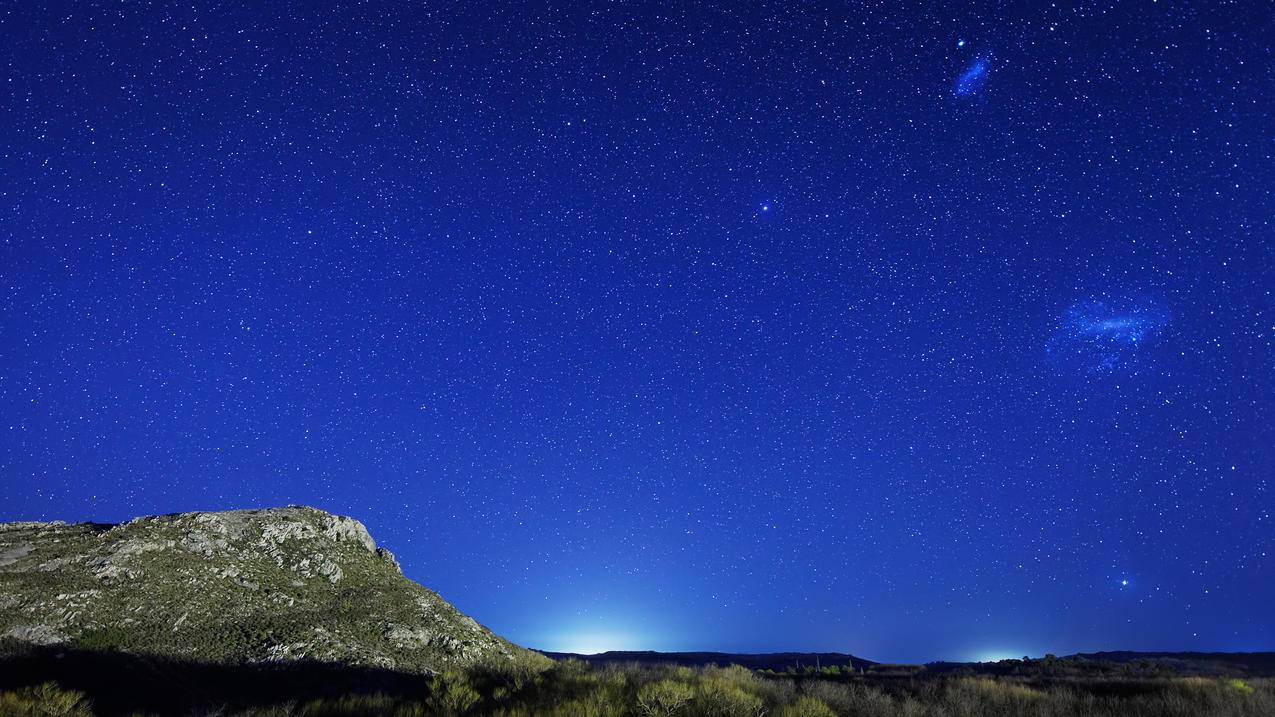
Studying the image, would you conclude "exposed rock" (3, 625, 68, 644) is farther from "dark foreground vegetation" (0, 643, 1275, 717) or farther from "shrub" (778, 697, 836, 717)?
"shrub" (778, 697, 836, 717)

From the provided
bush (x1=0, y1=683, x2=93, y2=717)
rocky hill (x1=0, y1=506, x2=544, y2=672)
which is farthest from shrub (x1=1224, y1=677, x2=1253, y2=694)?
bush (x1=0, y1=683, x2=93, y2=717)

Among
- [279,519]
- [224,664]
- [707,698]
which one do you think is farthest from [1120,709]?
[279,519]

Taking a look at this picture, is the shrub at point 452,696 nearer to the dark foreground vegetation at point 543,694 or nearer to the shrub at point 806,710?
the dark foreground vegetation at point 543,694

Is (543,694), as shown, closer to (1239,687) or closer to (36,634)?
(36,634)

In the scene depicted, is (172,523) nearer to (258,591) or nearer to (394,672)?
(258,591)

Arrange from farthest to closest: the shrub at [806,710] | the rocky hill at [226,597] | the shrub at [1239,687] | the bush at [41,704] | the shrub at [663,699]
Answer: the rocky hill at [226,597], the shrub at [1239,687], the bush at [41,704], the shrub at [663,699], the shrub at [806,710]

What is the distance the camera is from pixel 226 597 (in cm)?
2925

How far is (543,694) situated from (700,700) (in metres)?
4.16

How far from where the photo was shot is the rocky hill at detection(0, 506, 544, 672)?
24.7 m

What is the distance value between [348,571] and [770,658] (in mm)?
59712

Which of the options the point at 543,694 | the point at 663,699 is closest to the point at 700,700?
the point at 663,699

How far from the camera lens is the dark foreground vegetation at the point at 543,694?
11961mm

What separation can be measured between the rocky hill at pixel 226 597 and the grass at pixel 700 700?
25.6 ft

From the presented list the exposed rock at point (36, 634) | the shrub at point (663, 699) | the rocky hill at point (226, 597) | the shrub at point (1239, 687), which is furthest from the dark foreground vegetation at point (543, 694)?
the rocky hill at point (226, 597)
